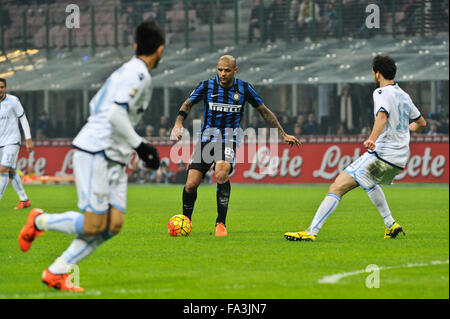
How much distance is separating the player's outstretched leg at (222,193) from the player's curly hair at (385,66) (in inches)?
92.1

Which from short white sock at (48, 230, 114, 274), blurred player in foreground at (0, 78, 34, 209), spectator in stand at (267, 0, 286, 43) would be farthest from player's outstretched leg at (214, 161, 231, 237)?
spectator in stand at (267, 0, 286, 43)

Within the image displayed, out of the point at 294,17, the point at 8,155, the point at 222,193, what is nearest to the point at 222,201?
the point at 222,193

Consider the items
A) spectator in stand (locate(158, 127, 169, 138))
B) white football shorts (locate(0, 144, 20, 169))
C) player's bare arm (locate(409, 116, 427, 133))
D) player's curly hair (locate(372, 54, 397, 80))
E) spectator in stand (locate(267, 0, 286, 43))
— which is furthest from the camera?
spectator in stand (locate(267, 0, 286, 43))

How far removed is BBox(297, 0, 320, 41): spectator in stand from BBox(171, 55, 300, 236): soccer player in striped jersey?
17767 mm

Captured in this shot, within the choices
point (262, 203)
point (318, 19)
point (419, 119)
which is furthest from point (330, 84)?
point (419, 119)

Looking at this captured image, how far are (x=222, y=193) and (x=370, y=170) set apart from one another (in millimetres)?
2147

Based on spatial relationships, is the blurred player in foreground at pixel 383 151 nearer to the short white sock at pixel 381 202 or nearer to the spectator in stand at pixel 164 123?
the short white sock at pixel 381 202

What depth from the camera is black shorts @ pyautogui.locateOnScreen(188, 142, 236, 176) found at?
11.5 metres

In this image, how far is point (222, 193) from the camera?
457 inches

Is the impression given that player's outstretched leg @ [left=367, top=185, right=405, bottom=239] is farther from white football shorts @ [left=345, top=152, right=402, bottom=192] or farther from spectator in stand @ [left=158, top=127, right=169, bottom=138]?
spectator in stand @ [left=158, top=127, right=169, bottom=138]

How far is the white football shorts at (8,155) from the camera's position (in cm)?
1520

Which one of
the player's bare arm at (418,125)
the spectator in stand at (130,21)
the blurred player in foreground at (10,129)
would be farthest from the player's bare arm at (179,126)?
the spectator in stand at (130,21)

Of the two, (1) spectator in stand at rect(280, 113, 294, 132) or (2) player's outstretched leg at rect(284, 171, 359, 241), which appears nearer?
(2) player's outstretched leg at rect(284, 171, 359, 241)
